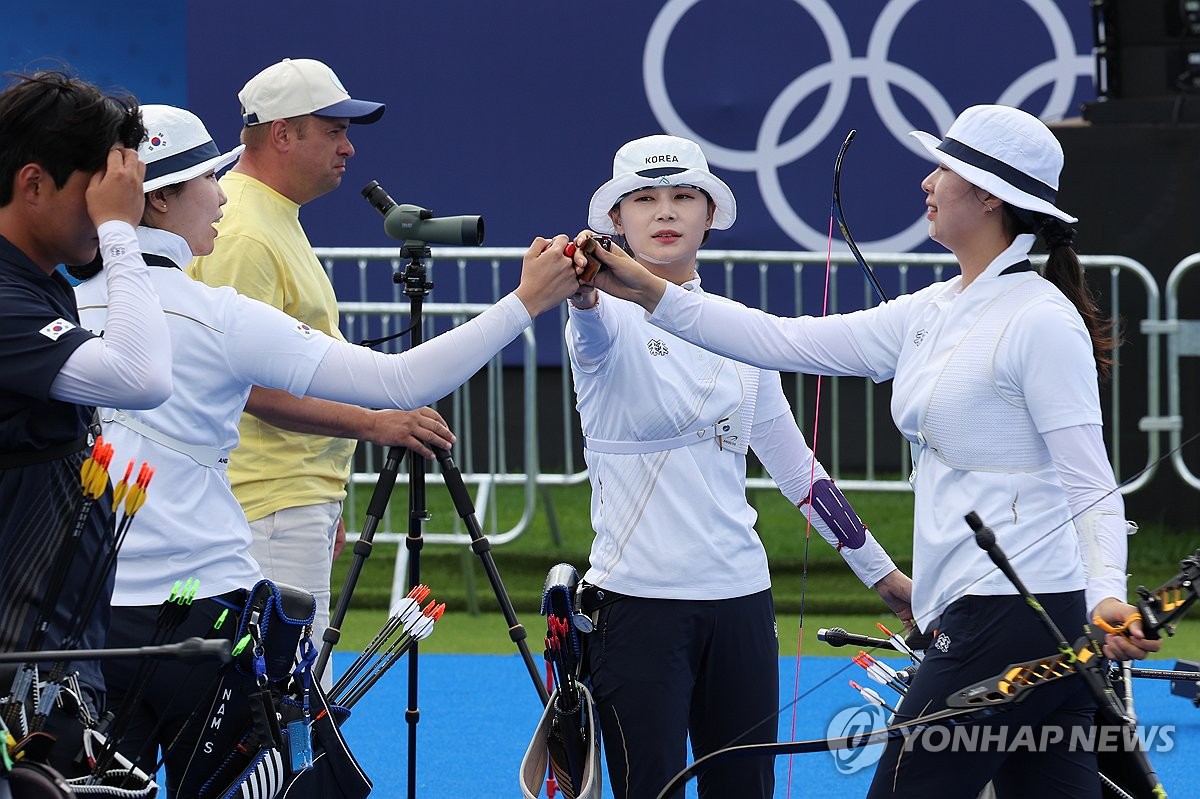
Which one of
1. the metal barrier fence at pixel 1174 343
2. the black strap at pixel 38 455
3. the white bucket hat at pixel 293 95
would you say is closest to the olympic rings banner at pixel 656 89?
the metal barrier fence at pixel 1174 343

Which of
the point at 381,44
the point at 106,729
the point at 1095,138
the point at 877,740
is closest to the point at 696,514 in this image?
the point at 877,740

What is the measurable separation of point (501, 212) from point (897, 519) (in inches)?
94.7

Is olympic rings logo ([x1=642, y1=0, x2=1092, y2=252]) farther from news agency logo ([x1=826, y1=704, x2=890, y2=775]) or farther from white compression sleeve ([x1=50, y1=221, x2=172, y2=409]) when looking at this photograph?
white compression sleeve ([x1=50, y1=221, x2=172, y2=409])

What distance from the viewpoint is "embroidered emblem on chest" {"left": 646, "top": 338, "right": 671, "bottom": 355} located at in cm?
357

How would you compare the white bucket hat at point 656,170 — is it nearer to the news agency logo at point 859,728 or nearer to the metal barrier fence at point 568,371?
the news agency logo at point 859,728

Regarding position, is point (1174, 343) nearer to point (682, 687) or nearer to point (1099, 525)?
point (682, 687)

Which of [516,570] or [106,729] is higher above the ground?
[106,729]

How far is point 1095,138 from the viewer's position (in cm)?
703

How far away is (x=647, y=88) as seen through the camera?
8.03 metres

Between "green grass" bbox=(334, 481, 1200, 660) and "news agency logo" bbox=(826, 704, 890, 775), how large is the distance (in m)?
3.41

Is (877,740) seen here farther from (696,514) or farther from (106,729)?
(106,729)

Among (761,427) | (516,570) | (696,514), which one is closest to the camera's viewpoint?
(696,514)

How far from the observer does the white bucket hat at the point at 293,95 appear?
176 inches

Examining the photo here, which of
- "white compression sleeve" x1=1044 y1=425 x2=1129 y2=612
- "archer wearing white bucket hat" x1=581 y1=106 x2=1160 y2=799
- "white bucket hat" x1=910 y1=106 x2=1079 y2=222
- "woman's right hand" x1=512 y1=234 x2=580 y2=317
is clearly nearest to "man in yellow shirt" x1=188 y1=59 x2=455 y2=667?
"woman's right hand" x1=512 y1=234 x2=580 y2=317
